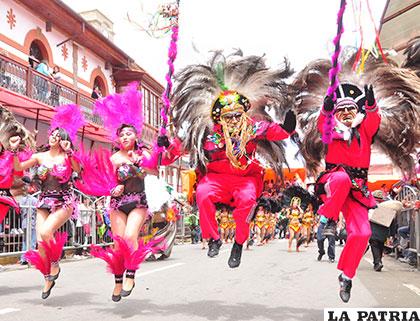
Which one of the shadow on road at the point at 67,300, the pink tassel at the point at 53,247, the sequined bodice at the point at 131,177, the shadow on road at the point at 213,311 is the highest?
the sequined bodice at the point at 131,177

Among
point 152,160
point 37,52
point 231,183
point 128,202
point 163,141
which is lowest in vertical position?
point 128,202

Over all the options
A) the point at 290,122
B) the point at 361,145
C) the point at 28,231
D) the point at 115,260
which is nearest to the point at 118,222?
the point at 115,260

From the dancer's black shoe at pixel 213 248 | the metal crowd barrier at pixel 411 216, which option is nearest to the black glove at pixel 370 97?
the dancer's black shoe at pixel 213 248

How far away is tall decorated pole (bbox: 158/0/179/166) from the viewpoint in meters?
6.00

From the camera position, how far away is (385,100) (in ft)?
19.6

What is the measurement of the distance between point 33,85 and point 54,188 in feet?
31.9

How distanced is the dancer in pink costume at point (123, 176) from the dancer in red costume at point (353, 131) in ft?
5.74

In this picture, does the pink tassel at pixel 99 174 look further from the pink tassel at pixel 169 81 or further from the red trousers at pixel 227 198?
the red trousers at pixel 227 198

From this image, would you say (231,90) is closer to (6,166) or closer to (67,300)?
(6,166)

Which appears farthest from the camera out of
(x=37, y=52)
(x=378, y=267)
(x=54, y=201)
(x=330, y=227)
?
(x=37, y=52)

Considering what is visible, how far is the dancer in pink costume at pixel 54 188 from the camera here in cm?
668

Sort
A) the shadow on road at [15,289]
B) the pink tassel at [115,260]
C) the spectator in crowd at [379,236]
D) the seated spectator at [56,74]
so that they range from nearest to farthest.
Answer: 1. the pink tassel at [115,260]
2. the shadow on road at [15,289]
3. the spectator in crowd at [379,236]
4. the seated spectator at [56,74]

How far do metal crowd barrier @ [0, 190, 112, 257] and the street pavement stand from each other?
748 millimetres

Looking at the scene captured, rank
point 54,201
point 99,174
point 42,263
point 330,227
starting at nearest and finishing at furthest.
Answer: point 330,227 < point 99,174 < point 42,263 < point 54,201
